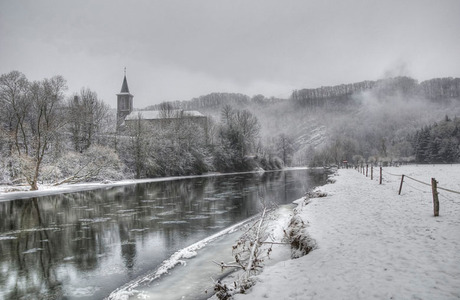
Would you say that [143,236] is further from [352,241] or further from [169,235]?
[352,241]

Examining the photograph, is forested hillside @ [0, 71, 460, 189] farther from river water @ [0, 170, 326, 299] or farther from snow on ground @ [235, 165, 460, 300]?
snow on ground @ [235, 165, 460, 300]

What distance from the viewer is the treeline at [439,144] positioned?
86.2 metres

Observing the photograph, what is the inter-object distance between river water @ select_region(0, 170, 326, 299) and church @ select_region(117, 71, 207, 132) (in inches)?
1771

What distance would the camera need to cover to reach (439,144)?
8800cm

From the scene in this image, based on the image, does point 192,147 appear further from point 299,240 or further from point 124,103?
point 299,240

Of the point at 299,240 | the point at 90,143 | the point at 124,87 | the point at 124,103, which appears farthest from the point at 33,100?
the point at 124,87

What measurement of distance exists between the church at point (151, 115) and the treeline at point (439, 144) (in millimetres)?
67890

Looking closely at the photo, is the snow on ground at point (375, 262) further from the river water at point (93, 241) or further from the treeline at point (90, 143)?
the treeline at point (90, 143)

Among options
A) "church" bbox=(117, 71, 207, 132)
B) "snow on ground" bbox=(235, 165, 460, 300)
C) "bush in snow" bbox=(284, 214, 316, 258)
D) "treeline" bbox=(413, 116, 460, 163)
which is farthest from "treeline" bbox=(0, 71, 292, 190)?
"treeline" bbox=(413, 116, 460, 163)

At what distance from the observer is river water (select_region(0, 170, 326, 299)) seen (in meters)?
7.50

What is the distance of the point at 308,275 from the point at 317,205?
29.7ft

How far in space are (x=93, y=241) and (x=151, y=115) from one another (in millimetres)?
78335

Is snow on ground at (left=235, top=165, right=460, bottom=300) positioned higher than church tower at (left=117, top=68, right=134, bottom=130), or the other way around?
church tower at (left=117, top=68, right=134, bottom=130)

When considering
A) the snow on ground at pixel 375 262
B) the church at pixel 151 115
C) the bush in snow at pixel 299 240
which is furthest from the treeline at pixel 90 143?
the snow on ground at pixel 375 262
